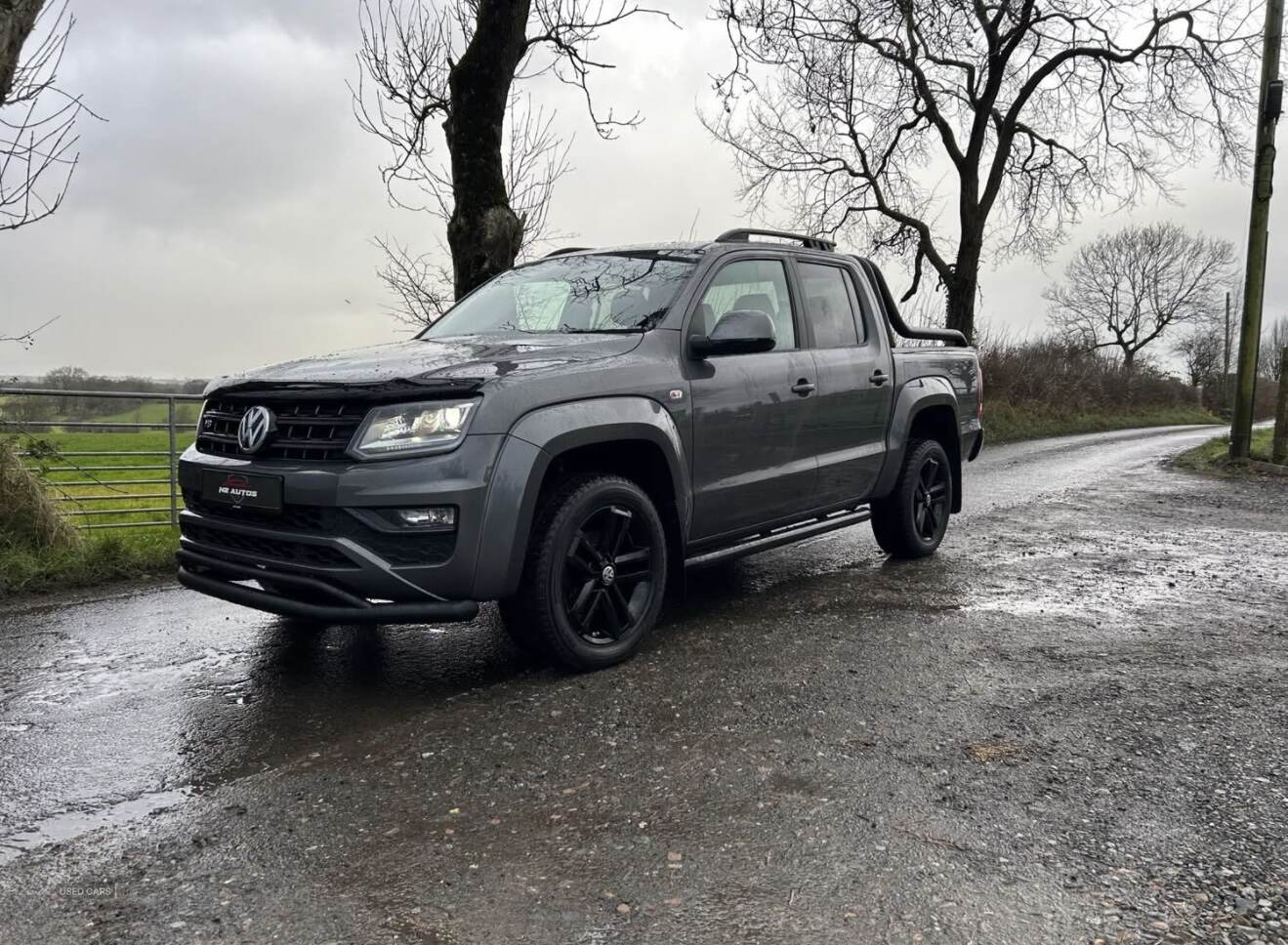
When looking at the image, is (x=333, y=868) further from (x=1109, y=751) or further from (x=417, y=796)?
(x=1109, y=751)

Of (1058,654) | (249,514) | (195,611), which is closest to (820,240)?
(1058,654)

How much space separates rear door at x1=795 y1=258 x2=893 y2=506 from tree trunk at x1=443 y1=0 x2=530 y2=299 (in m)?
4.29

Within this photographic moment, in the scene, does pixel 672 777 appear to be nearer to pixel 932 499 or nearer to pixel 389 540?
pixel 389 540

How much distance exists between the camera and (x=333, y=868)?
2.62 metres

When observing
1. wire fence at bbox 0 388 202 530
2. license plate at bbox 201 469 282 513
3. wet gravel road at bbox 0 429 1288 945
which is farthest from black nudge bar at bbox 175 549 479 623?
wire fence at bbox 0 388 202 530

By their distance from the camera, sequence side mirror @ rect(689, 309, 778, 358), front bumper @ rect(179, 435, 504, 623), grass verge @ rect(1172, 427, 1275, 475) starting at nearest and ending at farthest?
front bumper @ rect(179, 435, 504, 623), side mirror @ rect(689, 309, 778, 358), grass verge @ rect(1172, 427, 1275, 475)

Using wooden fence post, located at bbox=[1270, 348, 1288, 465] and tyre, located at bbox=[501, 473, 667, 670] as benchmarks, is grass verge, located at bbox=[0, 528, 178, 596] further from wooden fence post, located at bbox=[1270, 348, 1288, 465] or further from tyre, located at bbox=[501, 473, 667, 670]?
wooden fence post, located at bbox=[1270, 348, 1288, 465]

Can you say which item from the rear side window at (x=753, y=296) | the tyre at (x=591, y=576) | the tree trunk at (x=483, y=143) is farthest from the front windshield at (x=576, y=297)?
the tree trunk at (x=483, y=143)

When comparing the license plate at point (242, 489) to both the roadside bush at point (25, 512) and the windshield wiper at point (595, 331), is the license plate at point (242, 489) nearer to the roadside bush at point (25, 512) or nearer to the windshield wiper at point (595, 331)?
the windshield wiper at point (595, 331)

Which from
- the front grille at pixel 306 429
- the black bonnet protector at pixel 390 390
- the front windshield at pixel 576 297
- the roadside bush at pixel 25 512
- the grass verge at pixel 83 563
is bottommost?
the grass verge at pixel 83 563

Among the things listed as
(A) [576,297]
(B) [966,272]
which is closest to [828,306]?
(A) [576,297]

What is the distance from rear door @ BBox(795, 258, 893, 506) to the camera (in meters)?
5.62

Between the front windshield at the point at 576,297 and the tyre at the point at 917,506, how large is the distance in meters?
2.44

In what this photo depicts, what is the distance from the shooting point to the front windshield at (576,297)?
4863 mm
